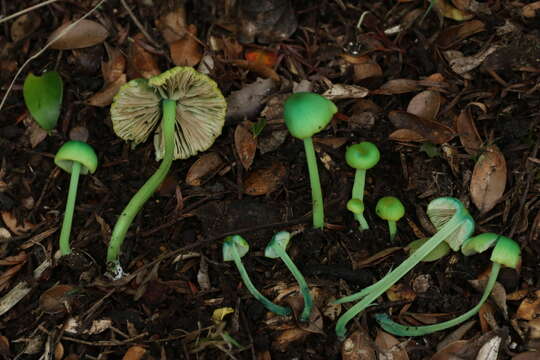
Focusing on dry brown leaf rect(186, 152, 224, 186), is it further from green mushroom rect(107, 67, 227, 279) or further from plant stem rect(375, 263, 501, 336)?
plant stem rect(375, 263, 501, 336)

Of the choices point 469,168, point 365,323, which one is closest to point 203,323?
point 365,323

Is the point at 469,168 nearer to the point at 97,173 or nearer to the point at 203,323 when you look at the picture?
the point at 203,323

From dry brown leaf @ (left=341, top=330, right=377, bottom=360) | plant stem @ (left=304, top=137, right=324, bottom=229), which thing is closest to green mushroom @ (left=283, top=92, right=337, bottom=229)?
plant stem @ (left=304, top=137, right=324, bottom=229)

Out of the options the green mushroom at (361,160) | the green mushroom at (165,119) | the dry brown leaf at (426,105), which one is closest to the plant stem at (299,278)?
the green mushroom at (361,160)

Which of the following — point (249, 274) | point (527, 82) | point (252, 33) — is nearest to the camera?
point (249, 274)

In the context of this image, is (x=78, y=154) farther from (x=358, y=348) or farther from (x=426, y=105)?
(x=426, y=105)

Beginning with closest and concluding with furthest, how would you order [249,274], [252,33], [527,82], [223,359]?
[223,359]
[249,274]
[527,82]
[252,33]

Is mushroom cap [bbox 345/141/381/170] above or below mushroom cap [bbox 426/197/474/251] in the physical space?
above
